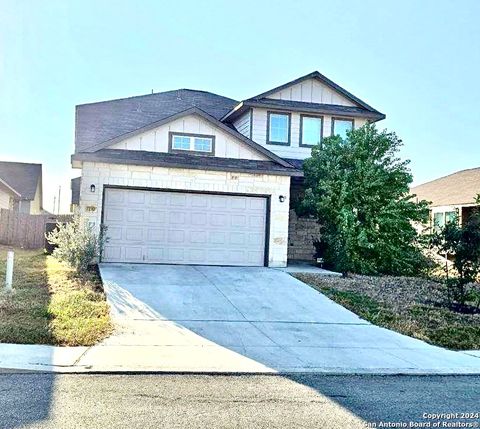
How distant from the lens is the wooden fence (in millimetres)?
21062

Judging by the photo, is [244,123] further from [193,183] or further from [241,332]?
[241,332]

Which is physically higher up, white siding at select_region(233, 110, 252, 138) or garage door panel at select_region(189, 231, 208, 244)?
white siding at select_region(233, 110, 252, 138)

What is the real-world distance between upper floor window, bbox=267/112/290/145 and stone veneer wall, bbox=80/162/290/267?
10.8 ft

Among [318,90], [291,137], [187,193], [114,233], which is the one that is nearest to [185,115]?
[187,193]

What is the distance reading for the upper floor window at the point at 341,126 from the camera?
1942cm

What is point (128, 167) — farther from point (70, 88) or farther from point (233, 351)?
point (233, 351)

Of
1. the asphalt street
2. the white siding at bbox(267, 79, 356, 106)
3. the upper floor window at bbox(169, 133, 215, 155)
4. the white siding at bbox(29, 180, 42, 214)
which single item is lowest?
the asphalt street

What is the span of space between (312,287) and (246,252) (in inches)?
119

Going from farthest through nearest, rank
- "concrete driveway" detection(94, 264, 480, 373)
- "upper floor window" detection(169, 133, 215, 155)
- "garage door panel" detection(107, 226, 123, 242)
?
"upper floor window" detection(169, 133, 215, 155) < "garage door panel" detection(107, 226, 123, 242) < "concrete driveway" detection(94, 264, 480, 373)

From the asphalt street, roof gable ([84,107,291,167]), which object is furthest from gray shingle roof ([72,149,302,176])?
the asphalt street

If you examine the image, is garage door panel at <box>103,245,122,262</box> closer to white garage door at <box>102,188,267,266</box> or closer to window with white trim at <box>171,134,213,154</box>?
white garage door at <box>102,188,267,266</box>

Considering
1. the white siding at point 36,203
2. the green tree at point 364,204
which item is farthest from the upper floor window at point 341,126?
the white siding at point 36,203

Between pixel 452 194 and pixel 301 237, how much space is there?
33.1 ft

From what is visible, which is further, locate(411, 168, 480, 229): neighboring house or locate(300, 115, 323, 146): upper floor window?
locate(411, 168, 480, 229): neighboring house
